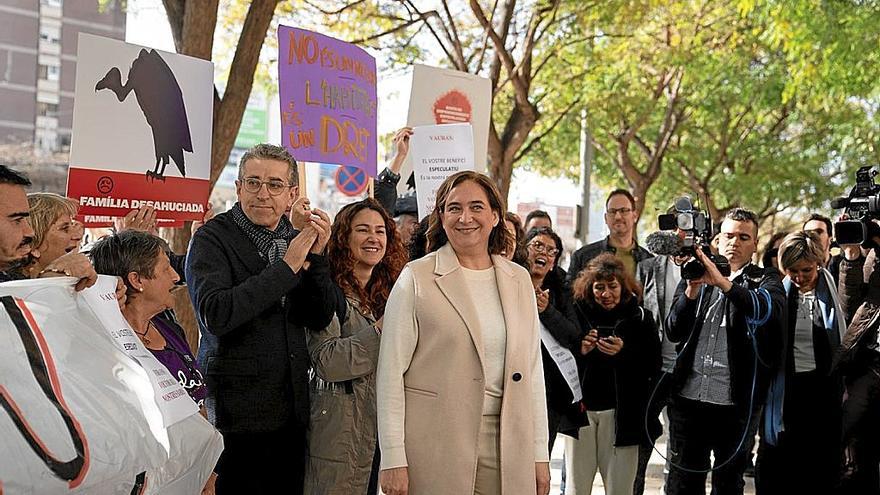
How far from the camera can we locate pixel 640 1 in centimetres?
1356

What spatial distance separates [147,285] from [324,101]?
7.47ft

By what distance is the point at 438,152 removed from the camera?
647 cm

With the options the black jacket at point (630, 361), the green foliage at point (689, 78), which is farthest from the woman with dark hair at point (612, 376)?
the green foliage at point (689, 78)

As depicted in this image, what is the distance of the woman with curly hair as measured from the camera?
398cm

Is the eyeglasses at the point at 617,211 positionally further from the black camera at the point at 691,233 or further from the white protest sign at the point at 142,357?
the white protest sign at the point at 142,357

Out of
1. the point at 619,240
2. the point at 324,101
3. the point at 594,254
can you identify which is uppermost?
the point at 324,101

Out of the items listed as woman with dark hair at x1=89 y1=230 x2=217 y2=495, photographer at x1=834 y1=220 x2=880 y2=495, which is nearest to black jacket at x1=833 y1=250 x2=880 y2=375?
photographer at x1=834 y1=220 x2=880 y2=495

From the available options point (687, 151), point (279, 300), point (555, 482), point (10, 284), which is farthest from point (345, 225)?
point (687, 151)

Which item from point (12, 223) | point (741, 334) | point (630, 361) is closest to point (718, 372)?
point (741, 334)

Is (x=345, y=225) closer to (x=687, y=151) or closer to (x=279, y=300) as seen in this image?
(x=279, y=300)

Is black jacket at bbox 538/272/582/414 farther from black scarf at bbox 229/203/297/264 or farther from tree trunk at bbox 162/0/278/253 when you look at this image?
tree trunk at bbox 162/0/278/253

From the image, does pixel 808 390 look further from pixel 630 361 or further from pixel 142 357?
pixel 142 357

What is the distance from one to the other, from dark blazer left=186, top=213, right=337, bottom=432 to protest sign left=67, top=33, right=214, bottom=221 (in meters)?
1.07

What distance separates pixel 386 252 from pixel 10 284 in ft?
7.21
